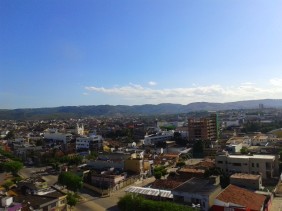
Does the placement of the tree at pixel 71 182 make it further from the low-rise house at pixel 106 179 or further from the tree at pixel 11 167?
the tree at pixel 11 167

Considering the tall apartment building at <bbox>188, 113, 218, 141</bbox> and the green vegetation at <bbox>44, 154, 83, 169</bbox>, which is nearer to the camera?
the green vegetation at <bbox>44, 154, 83, 169</bbox>

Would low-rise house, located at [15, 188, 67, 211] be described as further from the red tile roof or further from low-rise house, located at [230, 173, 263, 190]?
low-rise house, located at [230, 173, 263, 190]

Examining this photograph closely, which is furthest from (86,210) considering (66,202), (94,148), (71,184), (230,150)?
(94,148)

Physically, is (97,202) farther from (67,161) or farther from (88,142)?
(88,142)

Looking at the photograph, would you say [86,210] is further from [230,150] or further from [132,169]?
[230,150]

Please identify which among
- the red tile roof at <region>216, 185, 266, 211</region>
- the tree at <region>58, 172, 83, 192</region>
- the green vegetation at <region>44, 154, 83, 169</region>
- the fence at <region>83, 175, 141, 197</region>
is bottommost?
the fence at <region>83, 175, 141, 197</region>

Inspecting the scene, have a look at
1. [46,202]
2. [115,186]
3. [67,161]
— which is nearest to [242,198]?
[46,202]

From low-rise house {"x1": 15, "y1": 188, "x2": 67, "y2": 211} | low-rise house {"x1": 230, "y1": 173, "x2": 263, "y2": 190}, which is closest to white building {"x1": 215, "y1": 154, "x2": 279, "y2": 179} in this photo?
low-rise house {"x1": 230, "y1": 173, "x2": 263, "y2": 190}
